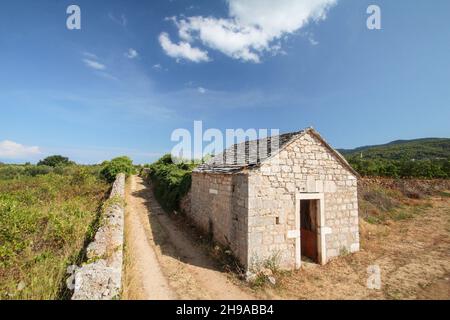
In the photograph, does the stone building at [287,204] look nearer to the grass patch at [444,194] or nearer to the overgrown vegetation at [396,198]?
the overgrown vegetation at [396,198]

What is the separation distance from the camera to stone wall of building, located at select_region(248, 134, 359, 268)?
6.87m

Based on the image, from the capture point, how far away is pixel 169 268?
7105 millimetres

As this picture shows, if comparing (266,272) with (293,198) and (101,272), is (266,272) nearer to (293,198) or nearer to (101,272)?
(293,198)

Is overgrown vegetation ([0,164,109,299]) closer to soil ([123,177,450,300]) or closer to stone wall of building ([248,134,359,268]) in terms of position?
soil ([123,177,450,300])

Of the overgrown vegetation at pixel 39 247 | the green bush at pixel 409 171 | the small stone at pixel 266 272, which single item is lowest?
the small stone at pixel 266 272

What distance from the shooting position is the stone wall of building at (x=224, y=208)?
709 centimetres

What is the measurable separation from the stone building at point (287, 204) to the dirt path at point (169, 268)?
932 mm

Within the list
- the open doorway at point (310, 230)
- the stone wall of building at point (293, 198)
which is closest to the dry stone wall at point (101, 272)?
the stone wall of building at point (293, 198)

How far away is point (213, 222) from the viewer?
366 inches

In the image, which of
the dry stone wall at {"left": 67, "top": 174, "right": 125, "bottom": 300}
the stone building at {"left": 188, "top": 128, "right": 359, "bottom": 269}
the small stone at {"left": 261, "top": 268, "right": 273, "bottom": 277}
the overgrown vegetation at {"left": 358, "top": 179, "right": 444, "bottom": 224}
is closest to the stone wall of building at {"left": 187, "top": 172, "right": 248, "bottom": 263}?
the stone building at {"left": 188, "top": 128, "right": 359, "bottom": 269}

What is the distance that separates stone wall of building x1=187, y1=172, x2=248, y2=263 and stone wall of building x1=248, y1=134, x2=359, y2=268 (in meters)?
0.39

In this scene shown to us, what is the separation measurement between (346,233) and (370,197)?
35.4 ft
